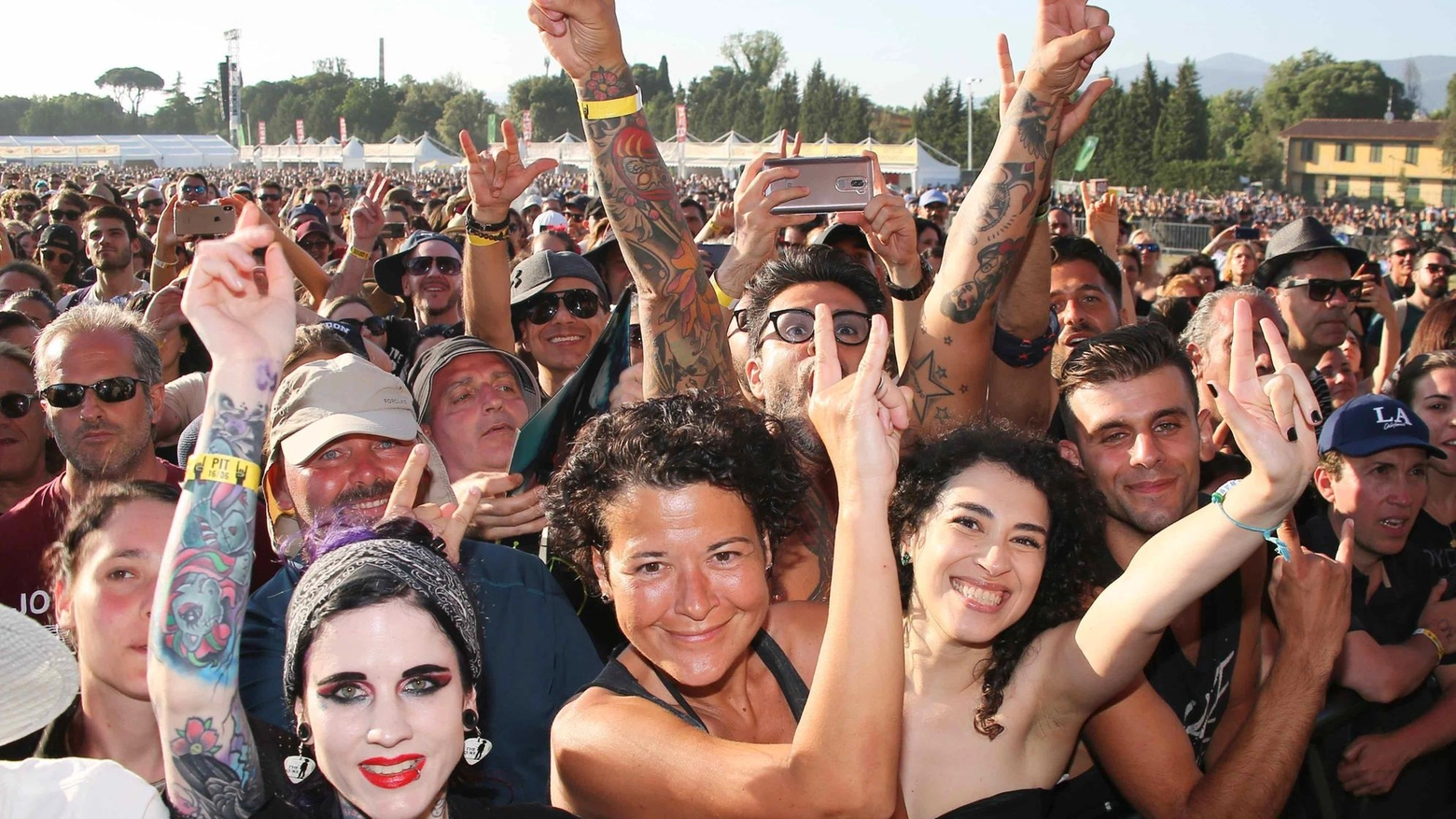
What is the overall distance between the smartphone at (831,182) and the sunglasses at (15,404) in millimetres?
2873

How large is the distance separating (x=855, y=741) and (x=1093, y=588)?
1.10 m

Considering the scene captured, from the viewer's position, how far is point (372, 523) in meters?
2.79

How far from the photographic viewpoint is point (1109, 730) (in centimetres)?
259

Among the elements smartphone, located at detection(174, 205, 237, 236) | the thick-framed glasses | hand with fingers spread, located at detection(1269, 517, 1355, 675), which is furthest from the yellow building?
hand with fingers spread, located at detection(1269, 517, 1355, 675)

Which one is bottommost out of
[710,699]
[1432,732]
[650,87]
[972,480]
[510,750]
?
[1432,732]

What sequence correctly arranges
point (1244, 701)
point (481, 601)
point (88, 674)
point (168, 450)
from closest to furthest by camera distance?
point (88, 674), point (481, 601), point (1244, 701), point (168, 450)

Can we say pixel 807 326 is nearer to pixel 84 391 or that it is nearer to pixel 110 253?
pixel 84 391

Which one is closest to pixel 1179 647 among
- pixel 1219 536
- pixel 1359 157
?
pixel 1219 536

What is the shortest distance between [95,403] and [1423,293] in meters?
8.36

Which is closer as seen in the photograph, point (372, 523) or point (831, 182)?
point (372, 523)

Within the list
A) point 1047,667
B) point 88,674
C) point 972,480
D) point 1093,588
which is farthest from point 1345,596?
point 88,674

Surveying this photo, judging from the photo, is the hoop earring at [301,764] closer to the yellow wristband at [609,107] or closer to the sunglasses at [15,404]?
the yellow wristband at [609,107]

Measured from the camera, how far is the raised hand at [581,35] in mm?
3049

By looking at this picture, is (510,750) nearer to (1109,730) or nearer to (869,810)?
(869,810)
